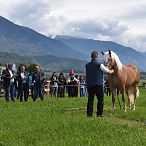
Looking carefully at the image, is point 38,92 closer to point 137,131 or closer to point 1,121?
point 1,121

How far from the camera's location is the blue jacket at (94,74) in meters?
15.6

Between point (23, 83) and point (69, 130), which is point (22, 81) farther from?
point (69, 130)

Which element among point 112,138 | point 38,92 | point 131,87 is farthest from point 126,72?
point 38,92

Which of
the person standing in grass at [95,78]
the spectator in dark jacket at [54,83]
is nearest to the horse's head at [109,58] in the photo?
the person standing in grass at [95,78]

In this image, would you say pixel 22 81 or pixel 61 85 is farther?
pixel 61 85

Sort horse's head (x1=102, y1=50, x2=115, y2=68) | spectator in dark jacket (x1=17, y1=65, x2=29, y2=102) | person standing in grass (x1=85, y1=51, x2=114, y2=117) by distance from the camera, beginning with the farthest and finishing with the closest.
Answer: spectator in dark jacket (x1=17, y1=65, x2=29, y2=102), horse's head (x1=102, y1=50, x2=115, y2=68), person standing in grass (x1=85, y1=51, x2=114, y2=117)

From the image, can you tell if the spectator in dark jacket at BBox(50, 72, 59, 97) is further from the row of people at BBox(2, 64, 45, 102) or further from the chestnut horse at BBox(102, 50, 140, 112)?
the chestnut horse at BBox(102, 50, 140, 112)

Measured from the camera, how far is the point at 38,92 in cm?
2605

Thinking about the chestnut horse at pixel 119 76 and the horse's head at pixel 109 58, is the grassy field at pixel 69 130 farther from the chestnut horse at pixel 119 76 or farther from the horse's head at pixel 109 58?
the horse's head at pixel 109 58

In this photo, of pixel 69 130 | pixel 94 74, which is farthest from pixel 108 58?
pixel 69 130

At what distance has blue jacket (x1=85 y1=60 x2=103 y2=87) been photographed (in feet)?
51.2

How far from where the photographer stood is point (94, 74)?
1566cm

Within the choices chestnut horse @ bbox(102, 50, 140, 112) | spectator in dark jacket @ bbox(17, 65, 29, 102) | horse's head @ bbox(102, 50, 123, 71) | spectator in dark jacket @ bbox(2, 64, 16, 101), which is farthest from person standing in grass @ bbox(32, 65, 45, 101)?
horse's head @ bbox(102, 50, 123, 71)

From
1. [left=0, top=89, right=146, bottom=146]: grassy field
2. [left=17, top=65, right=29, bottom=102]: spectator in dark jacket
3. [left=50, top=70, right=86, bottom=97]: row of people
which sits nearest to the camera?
[left=0, top=89, right=146, bottom=146]: grassy field
